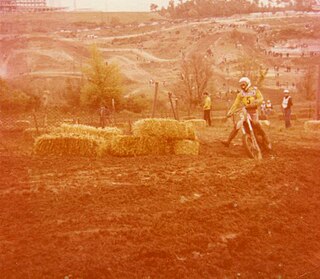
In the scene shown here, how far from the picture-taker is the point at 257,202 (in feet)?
23.4

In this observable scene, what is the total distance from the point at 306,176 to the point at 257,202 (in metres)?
2.20

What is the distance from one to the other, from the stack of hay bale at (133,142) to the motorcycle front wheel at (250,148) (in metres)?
1.33

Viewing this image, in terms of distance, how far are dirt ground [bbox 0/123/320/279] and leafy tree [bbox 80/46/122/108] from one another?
62.9 ft

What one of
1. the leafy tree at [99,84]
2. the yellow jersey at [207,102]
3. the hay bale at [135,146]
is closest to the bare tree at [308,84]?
the leafy tree at [99,84]

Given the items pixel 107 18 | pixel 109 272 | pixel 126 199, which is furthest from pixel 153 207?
pixel 107 18

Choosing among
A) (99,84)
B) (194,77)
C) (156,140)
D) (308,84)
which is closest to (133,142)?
(156,140)

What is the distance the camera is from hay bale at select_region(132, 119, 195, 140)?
37.1ft

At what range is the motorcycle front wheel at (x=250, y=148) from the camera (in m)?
10.6

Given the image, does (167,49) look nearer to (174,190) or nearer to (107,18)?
(107,18)

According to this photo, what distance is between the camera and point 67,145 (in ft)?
36.0

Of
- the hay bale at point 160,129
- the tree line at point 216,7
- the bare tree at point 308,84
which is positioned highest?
the tree line at point 216,7

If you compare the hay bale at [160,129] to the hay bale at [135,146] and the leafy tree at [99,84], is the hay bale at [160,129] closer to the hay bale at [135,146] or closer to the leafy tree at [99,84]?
the hay bale at [135,146]

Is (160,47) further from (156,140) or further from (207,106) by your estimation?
(156,140)

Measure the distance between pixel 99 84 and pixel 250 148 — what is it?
22.0 meters
